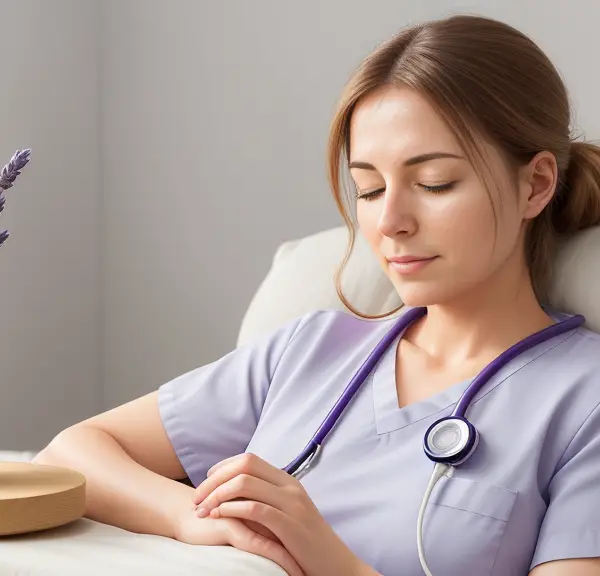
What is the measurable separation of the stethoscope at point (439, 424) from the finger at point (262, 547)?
141 millimetres

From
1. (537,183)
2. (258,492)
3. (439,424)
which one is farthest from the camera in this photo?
(537,183)

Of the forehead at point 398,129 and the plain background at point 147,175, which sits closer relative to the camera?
the forehead at point 398,129

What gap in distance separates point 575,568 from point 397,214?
0.42 metres

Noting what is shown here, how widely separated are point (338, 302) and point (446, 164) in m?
0.47

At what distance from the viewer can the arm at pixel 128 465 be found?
1155 mm

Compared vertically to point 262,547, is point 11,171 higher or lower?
higher

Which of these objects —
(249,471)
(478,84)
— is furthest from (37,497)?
(478,84)

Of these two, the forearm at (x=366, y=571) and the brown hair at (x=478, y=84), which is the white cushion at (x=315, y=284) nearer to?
the brown hair at (x=478, y=84)

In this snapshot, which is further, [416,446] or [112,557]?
[416,446]

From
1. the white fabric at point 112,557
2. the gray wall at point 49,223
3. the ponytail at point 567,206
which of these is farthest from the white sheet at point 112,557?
the gray wall at point 49,223

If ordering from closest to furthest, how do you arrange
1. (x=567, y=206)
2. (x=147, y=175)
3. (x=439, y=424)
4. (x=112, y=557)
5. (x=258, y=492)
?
(x=112, y=557)
(x=258, y=492)
(x=439, y=424)
(x=567, y=206)
(x=147, y=175)

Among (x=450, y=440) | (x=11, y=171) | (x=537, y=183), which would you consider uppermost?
(x=11, y=171)

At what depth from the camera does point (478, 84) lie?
1.18 m

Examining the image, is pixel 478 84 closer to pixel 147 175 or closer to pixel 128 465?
pixel 128 465
